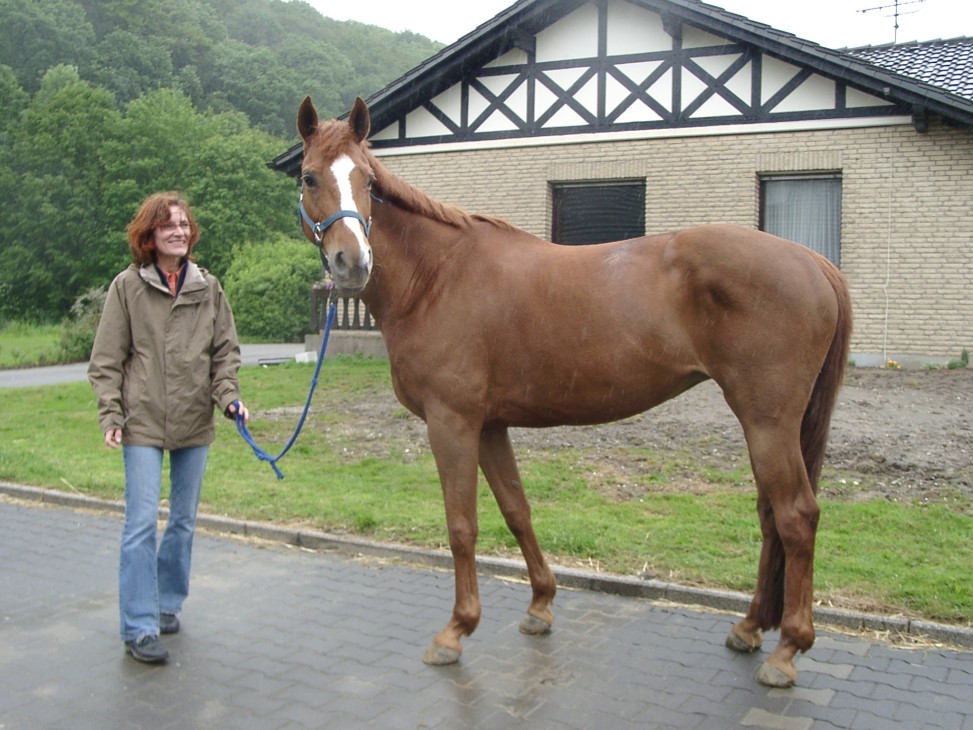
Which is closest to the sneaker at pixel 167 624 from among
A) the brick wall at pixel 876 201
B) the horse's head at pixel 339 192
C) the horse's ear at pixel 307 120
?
the horse's head at pixel 339 192

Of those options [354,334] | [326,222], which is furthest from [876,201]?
[326,222]

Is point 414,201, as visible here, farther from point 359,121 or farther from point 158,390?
point 158,390

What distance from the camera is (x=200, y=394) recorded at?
4.67 metres

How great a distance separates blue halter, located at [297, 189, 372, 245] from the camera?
4.04 meters

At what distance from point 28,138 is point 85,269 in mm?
8588

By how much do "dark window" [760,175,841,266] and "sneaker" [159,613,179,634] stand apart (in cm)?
1238

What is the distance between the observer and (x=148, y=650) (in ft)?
14.2

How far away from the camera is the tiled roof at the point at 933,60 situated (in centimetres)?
1472

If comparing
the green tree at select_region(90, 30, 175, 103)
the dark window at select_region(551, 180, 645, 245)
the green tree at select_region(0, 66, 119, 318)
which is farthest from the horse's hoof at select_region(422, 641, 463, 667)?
the green tree at select_region(90, 30, 175, 103)

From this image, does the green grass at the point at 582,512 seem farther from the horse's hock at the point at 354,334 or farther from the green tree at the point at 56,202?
the green tree at the point at 56,202

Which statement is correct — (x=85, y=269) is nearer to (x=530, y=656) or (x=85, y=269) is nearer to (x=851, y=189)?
(x=851, y=189)

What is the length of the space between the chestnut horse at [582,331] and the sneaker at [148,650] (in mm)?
1270

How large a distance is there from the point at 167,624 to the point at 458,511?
5.63ft

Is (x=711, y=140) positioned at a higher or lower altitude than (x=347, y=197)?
higher
